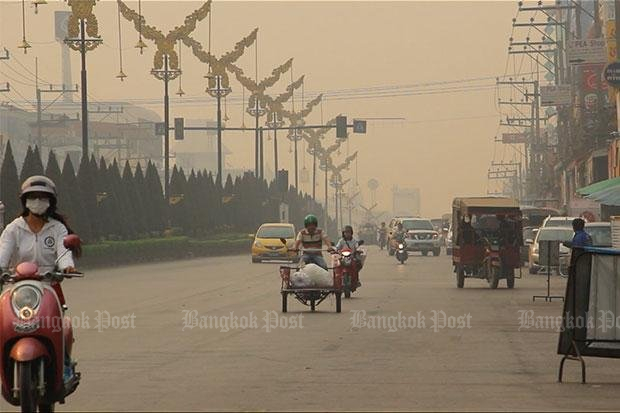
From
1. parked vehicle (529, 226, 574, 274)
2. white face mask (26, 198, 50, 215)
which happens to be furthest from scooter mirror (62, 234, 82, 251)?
parked vehicle (529, 226, 574, 274)

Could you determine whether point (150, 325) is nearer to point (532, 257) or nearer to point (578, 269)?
point (578, 269)

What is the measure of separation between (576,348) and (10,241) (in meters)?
6.39

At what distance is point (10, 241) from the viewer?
1230 centimetres

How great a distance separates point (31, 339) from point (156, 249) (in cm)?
5724

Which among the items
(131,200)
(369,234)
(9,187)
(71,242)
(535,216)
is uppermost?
(9,187)

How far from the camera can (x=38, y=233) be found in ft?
40.8

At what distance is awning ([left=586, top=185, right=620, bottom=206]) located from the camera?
37.7m

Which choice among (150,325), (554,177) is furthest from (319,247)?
(554,177)

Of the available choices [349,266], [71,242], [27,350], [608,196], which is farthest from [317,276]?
[27,350]

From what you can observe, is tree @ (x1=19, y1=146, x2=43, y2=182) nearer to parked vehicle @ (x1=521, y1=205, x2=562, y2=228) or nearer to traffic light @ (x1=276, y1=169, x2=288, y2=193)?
parked vehicle @ (x1=521, y1=205, x2=562, y2=228)

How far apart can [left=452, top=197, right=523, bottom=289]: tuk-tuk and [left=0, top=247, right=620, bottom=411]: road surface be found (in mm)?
4042

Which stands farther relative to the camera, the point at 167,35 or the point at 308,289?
the point at 167,35

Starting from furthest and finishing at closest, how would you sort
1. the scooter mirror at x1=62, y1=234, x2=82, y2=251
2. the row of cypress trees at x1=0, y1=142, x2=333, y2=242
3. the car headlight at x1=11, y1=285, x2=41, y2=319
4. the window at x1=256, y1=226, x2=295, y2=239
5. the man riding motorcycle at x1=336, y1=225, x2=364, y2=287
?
the window at x1=256, y1=226, x2=295, y2=239 → the row of cypress trees at x1=0, y1=142, x2=333, y2=242 → the man riding motorcycle at x1=336, y1=225, x2=364, y2=287 → the scooter mirror at x1=62, y1=234, x2=82, y2=251 → the car headlight at x1=11, y1=285, x2=41, y2=319

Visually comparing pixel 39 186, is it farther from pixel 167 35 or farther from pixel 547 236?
pixel 167 35
